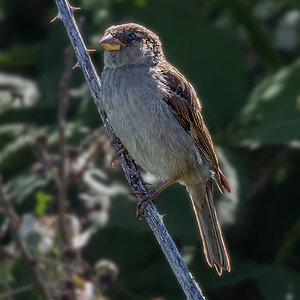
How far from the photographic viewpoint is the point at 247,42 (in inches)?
279

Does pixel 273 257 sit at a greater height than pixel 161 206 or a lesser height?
lesser

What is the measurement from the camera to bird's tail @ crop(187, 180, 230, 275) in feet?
13.4

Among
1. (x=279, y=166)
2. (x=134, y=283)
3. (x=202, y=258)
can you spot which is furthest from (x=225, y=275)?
(x=279, y=166)

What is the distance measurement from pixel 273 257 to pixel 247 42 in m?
2.00

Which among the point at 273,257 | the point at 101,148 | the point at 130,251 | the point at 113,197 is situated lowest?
the point at 273,257

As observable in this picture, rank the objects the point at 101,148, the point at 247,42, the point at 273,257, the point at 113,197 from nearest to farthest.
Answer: the point at 101,148 < the point at 113,197 < the point at 273,257 < the point at 247,42

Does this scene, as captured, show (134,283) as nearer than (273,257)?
Yes

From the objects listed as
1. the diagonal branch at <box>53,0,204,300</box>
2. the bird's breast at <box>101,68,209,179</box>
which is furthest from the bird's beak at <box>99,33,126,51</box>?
the diagonal branch at <box>53,0,204,300</box>

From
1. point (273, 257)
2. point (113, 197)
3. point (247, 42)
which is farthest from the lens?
point (247, 42)

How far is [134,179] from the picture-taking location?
3.85m

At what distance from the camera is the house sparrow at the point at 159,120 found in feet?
13.2

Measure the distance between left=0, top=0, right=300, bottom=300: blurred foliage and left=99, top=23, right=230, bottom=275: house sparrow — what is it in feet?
1.99

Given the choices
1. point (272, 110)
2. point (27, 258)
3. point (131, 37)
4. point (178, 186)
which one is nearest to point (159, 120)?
point (131, 37)

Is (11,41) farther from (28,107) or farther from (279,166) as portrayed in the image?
(279,166)
